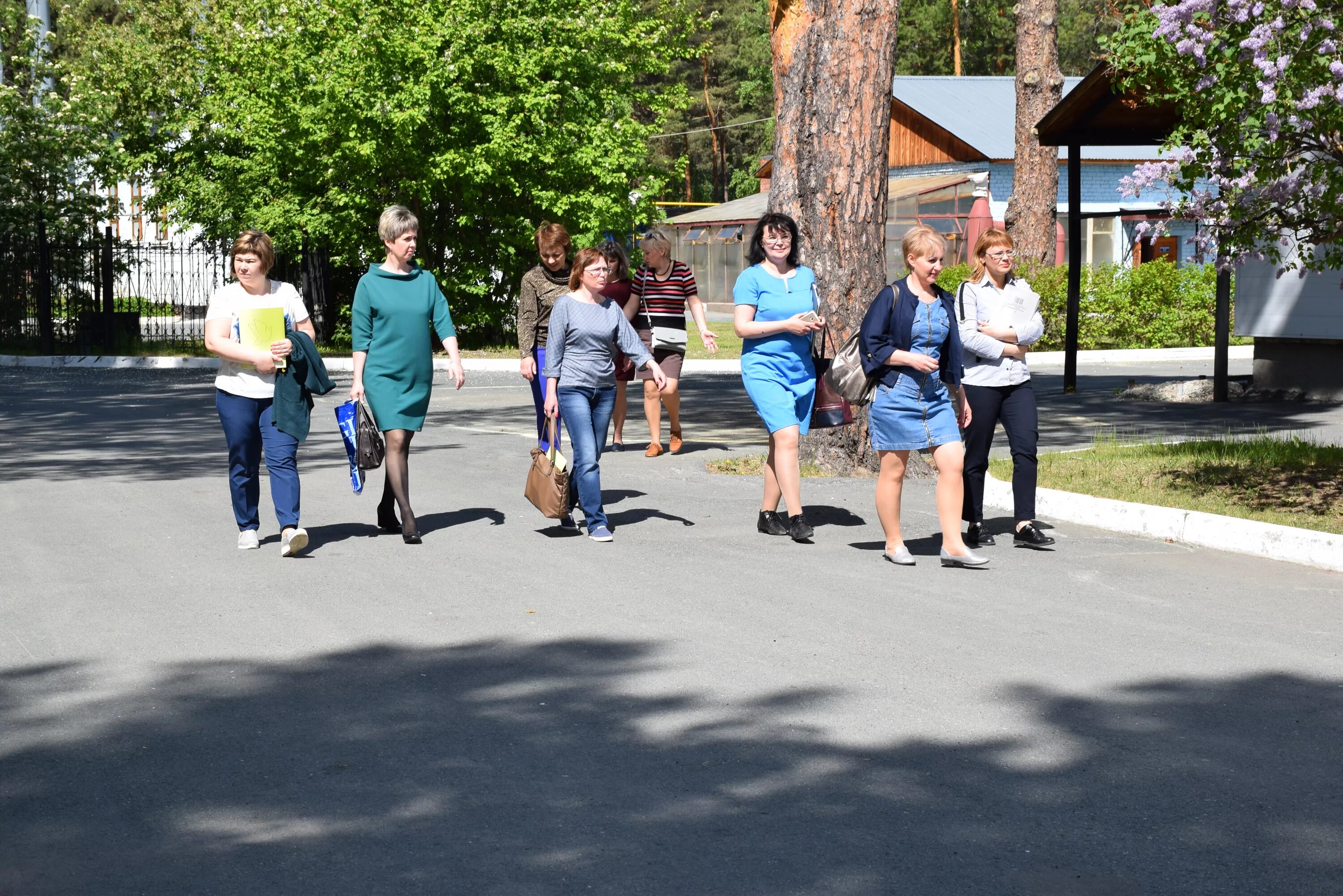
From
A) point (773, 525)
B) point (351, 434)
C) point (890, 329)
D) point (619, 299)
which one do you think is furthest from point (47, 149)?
point (890, 329)

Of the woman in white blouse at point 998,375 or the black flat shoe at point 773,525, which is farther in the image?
the black flat shoe at point 773,525

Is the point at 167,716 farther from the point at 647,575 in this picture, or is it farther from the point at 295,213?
the point at 295,213

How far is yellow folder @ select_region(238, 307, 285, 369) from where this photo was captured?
27.8 feet

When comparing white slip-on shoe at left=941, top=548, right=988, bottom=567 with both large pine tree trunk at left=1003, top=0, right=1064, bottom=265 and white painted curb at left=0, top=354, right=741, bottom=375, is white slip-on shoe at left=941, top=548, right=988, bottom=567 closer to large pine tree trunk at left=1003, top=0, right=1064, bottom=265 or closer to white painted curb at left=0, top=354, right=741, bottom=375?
white painted curb at left=0, top=354, right=741, bottom=375

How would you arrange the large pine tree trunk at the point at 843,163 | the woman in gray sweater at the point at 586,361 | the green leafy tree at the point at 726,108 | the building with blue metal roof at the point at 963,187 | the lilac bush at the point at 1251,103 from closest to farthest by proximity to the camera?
the lilac bush at the point at 1251,103, the woman in gray sweater at the point at 586,361, the large pine tree trunk at the point at 843,163, the building with blue metal roof at the point at 963,187, the green leafy tree at the point at 726,108

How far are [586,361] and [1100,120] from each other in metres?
11.1

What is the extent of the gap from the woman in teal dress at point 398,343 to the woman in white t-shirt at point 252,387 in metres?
0.38

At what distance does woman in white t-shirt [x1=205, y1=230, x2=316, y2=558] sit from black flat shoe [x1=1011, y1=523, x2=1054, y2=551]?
12.9 feet

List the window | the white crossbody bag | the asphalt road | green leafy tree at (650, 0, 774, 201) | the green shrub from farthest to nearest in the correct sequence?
green leafy tree at (650, 0, 774, 201), the window, the green shrub, the white crossbody bag, the asphalt road

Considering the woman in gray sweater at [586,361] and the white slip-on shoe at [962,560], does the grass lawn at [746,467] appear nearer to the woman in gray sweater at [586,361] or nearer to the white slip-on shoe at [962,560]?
the woman in gray sweater at [586,361]

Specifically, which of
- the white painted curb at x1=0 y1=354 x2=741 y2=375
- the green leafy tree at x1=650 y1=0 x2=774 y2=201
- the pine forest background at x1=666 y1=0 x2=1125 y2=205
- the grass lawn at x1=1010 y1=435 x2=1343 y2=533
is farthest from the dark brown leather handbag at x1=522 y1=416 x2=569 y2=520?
the green leafy tree at x1=650 y1=0 x2=774 y2=201

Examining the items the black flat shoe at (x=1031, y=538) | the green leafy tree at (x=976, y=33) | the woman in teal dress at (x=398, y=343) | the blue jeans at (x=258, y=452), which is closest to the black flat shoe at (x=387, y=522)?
the woman in teal dress at (x=398, y=343)

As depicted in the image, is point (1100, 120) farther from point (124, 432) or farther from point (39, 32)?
point (39, 32)

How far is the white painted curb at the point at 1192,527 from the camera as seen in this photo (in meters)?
8.30
